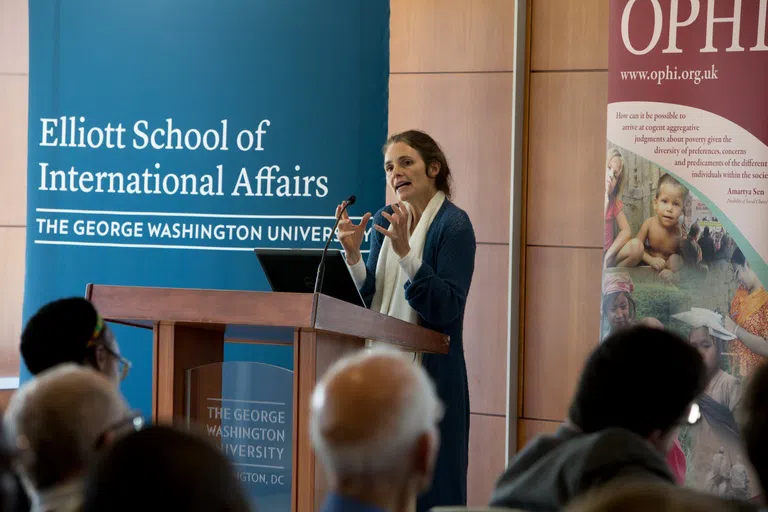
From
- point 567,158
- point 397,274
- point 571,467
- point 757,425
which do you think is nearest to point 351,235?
point 397,274

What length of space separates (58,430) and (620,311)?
3.56m

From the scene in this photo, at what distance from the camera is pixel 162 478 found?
3.36 ft

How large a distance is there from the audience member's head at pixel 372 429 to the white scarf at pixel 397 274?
102 inches

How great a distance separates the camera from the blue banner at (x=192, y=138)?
5.08 meters

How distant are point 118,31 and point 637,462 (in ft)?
13.7

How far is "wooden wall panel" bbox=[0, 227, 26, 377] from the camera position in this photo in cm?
571

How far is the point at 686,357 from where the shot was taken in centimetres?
188

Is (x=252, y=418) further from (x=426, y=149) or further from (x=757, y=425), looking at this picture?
(x=757, y=425)

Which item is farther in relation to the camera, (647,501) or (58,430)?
(58,430)

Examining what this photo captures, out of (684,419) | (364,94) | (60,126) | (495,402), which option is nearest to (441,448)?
(495,402)

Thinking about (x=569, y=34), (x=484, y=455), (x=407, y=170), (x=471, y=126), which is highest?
(x=569, y=34)

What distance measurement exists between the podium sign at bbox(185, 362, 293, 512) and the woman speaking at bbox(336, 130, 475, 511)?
89 centimetres

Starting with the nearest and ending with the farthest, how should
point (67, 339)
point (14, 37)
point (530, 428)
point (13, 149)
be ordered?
1. point (67, 339)
2. point (530, 428)
3. point (13, 149)
4. point (14, 37)

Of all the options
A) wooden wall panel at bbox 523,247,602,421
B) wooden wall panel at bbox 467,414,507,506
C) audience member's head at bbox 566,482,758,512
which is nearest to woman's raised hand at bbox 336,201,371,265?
wooden wall panel at bbox 523,247,602,421
